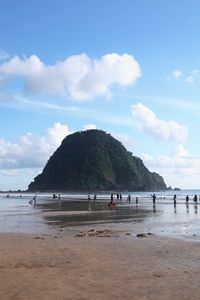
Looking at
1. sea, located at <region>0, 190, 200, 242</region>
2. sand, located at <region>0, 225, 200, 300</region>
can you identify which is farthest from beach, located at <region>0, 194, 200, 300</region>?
sea, located at <region>0, 190, 200, 242</region>

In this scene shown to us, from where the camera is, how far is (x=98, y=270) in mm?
14453

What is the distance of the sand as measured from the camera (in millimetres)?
11398

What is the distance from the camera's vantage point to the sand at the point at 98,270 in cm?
1140

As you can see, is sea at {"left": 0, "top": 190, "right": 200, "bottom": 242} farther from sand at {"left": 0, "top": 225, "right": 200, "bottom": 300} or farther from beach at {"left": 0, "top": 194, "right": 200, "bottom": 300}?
sand at {"left": 0, "top": 225, "right": 200, "bottom": 300}

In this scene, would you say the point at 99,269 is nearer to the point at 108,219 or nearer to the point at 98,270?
the point at 98,270

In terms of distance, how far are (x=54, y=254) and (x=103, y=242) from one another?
5.20m

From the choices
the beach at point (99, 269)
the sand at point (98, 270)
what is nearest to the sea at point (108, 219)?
the beach at point (99, 269)

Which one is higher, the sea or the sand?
the sea

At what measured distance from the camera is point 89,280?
12.8 meters

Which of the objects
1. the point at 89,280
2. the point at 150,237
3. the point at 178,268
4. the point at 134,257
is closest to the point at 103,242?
the point at 150,237

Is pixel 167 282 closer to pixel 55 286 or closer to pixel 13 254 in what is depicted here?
pixel 55 286

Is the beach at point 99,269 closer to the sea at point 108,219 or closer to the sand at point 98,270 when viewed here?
the sand at point 98,270

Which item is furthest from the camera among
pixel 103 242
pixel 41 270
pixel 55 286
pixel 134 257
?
pixel 103 242

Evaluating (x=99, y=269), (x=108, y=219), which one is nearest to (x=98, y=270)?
(x=99, y=269)
